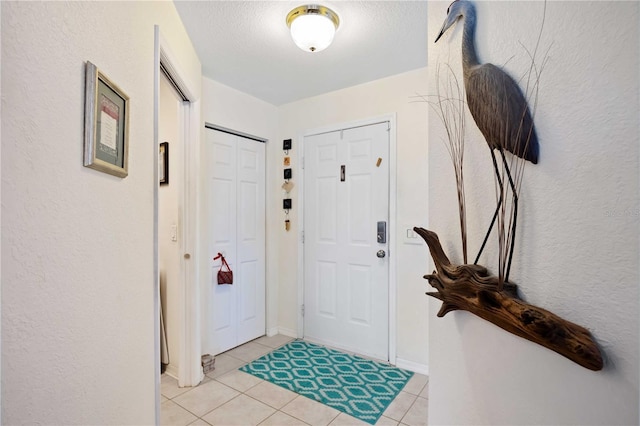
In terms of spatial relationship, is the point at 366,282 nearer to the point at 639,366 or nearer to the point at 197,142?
the point at 197,142

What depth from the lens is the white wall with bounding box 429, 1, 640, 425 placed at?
693 millimetres

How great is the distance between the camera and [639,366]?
67 centimetres

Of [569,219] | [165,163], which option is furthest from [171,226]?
[569,219]

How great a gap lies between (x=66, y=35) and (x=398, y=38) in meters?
1.79

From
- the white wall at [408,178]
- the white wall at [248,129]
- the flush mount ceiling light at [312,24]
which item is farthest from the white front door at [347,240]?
the flush mount ceiling light at [312,24]

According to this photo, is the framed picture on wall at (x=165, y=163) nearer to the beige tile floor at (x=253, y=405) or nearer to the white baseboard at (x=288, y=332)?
the beige tile floor at (x=253, y=405)

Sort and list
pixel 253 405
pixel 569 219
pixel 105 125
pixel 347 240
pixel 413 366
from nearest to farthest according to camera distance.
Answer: pixel 569 219
pixel 105 125
pixel 253 405
pixel 413 366
pixel 347 240

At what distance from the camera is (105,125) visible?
956mm

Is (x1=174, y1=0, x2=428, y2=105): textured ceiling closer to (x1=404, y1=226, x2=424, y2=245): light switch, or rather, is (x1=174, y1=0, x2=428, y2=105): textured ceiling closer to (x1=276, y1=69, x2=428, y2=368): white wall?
(x1=276, y1=69, x2=428, y2=368): white wall

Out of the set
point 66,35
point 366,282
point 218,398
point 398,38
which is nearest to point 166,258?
point 218,398

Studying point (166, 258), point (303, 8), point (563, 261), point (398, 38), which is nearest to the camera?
point (563, 261)

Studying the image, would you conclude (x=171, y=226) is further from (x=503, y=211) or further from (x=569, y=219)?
(x=569, y=219)

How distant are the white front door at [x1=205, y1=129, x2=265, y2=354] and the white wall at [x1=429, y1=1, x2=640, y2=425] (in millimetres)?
2147

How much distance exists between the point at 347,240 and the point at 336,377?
1095mm
